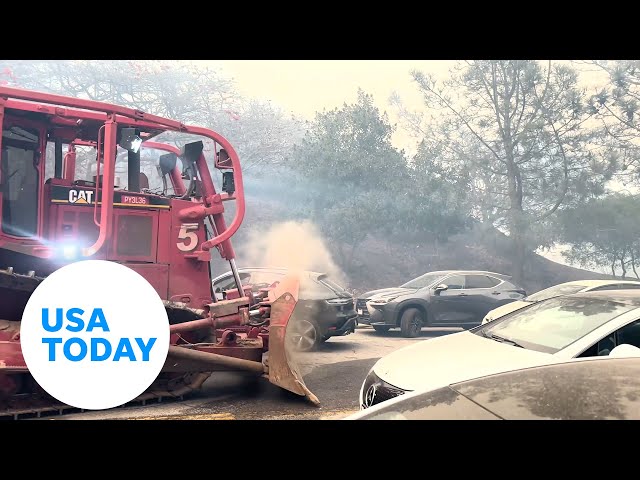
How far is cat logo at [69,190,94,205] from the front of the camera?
4809mm

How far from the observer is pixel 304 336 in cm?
645

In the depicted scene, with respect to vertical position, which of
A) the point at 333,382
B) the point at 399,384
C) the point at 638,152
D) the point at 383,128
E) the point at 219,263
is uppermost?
the point at 383,128

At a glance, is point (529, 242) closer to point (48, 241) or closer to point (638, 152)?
point (638, 152)

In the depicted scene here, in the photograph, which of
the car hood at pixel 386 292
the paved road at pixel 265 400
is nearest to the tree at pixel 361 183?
the car hood at pixel 386 292

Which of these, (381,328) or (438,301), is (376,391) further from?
(438,301)

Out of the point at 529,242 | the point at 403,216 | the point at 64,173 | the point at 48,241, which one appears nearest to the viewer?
the point at 48,241

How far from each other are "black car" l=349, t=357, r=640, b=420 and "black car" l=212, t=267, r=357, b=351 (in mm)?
4840

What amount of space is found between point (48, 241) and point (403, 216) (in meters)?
7.60

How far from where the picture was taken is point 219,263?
5738 mm

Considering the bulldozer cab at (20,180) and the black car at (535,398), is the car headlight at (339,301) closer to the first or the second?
the bulldozer cab at (20,180)

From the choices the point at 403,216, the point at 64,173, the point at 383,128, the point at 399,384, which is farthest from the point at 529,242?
the point at 64,173

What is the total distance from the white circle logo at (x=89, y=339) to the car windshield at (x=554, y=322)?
2.77 m

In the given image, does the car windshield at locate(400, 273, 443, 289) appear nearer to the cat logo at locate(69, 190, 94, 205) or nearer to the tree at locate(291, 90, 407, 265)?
the tree at locate(291, 90, 407, 265)

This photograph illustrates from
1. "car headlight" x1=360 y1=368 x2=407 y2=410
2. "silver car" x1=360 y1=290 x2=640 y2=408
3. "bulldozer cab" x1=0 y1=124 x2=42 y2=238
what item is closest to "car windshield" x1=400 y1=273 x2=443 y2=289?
"silver car" x1=360 y1=290 x2=640 y2=408
